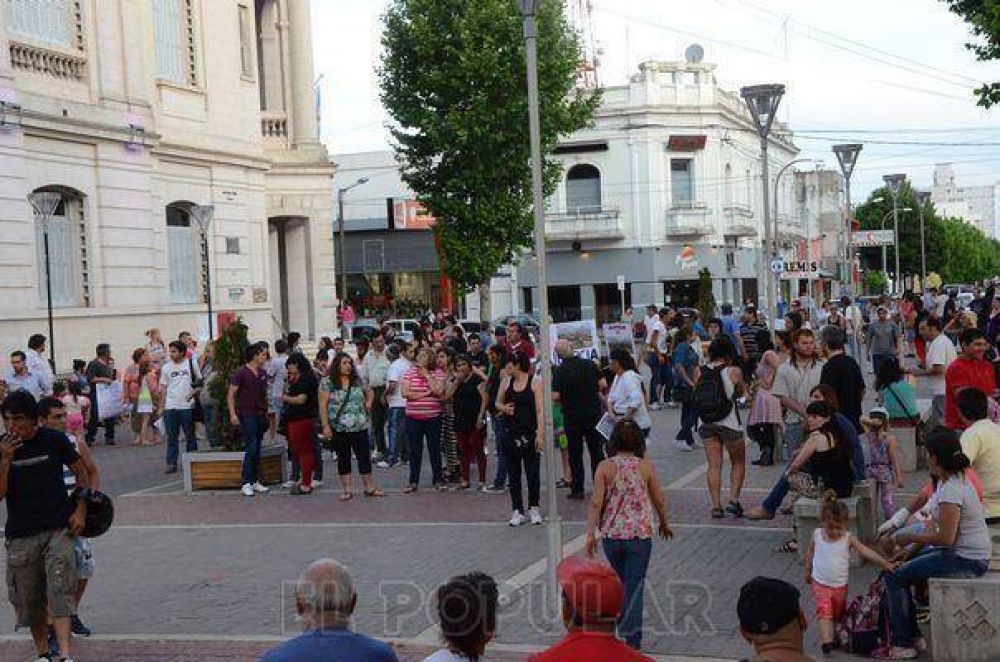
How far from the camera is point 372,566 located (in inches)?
412

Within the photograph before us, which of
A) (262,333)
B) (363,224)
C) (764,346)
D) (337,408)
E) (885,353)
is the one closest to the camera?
(337,408)

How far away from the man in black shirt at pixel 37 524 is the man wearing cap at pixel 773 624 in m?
5.07

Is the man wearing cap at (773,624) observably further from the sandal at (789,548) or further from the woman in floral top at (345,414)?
the woman in floral top at (345,414)

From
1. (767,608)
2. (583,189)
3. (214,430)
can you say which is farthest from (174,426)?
(583,189)

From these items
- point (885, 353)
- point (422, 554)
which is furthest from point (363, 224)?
point (422, 554)

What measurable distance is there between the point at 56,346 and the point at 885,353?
15742 millimetres

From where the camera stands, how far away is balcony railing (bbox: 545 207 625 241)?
55062 millimetres

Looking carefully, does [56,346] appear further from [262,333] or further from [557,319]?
[557,319]

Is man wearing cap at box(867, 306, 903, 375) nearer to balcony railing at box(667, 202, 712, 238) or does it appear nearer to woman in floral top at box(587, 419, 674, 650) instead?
woman in floral top at box(587, 419, 674, 650)

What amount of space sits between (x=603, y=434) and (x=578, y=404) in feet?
1.65

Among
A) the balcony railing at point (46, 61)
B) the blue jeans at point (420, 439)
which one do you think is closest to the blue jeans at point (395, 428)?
the blue jeans at point (420, 439)

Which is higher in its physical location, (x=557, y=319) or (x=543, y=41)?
(x=543, y=41)

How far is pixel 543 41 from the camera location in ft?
113

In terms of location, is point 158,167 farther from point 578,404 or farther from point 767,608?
point 767,608
